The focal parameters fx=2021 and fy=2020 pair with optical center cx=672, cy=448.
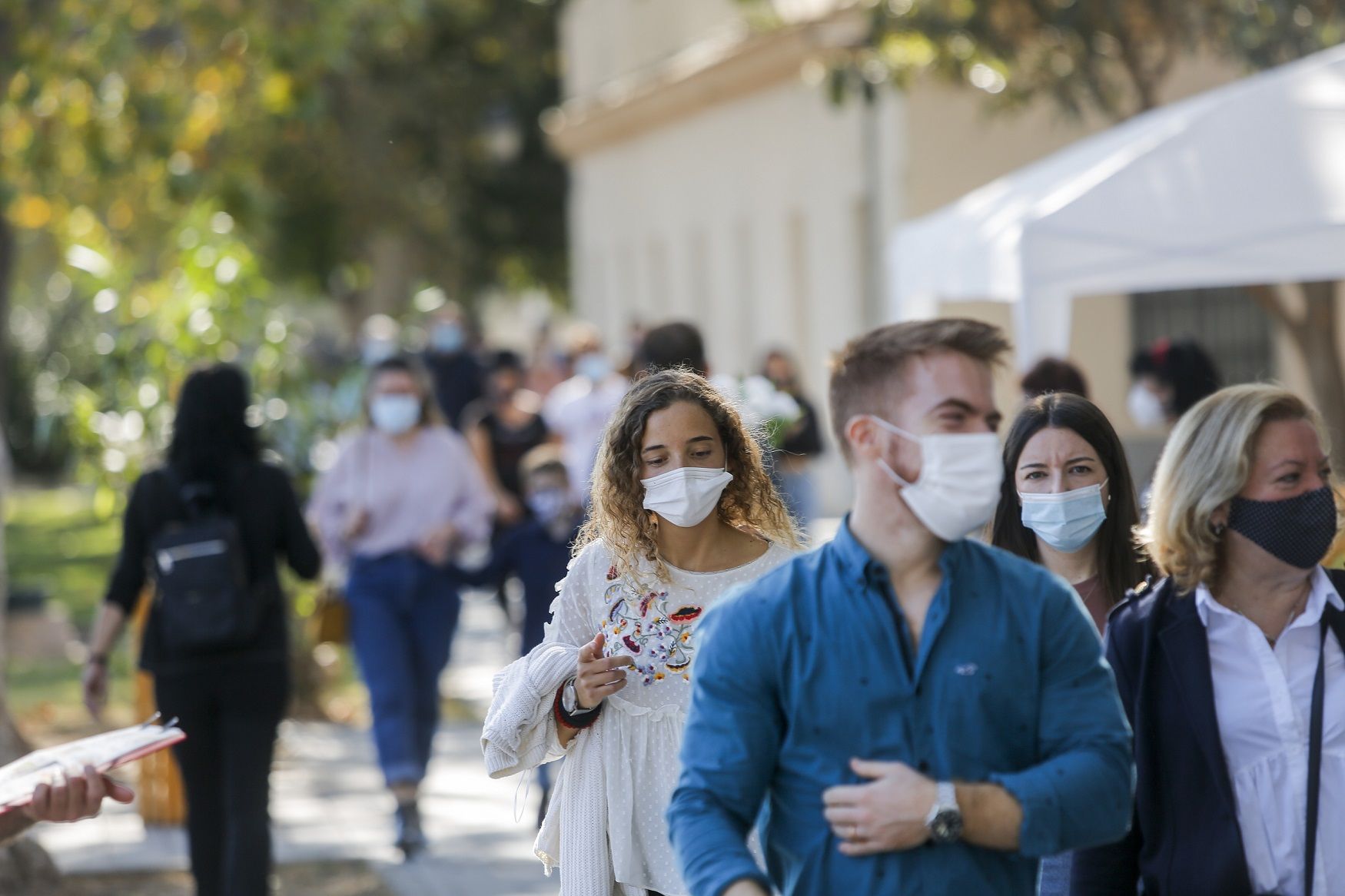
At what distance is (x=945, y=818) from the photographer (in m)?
2.92

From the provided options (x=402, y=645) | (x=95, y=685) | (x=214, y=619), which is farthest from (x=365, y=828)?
(x=214, y=619)

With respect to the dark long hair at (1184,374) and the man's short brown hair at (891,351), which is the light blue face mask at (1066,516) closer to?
the man's short brown hair at (891,351)

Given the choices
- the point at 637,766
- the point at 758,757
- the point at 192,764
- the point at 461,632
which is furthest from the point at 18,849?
the point at 461,632

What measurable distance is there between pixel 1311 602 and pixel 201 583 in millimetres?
3832

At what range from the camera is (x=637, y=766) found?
435 centimetres

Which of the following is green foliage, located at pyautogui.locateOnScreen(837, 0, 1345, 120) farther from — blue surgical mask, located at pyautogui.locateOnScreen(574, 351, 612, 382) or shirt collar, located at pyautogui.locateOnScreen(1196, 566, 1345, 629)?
shirt collar, located at pyautogui.locateOnScreen(1196, 566, 1345, 629)

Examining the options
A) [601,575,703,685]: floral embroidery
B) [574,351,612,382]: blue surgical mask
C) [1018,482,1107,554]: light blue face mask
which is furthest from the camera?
[574,351,612,382]: blue surgical mask

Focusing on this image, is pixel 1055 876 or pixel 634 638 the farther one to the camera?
pixel 634 638

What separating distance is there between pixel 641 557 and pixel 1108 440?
1.17 metres

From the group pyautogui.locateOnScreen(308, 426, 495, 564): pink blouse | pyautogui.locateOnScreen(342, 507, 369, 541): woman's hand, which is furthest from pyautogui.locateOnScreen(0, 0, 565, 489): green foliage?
pyautogui.locateOnScreen(342, 507, 369, 541): woman's hand

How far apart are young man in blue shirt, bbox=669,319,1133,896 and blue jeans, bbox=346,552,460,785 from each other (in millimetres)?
5658

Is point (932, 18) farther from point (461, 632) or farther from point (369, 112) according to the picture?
point (369, 112)

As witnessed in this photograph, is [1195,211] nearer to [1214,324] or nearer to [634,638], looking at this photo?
[634,638]

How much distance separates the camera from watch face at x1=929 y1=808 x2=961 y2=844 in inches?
115
